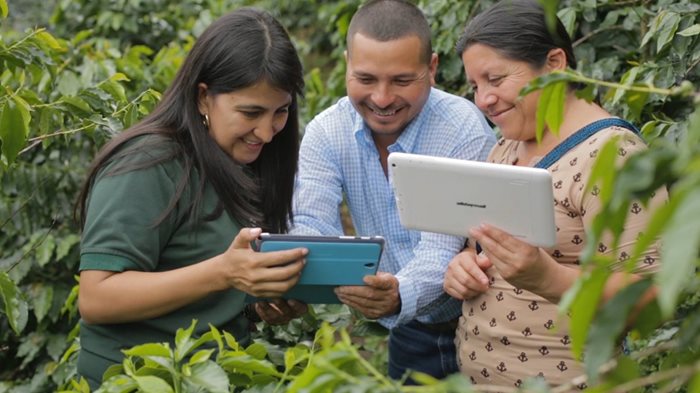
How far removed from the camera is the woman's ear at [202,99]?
9.35ft

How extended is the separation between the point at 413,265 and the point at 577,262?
57cm

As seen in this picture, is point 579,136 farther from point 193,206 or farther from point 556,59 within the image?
point 193,206

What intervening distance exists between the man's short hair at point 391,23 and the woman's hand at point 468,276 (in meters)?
0.64

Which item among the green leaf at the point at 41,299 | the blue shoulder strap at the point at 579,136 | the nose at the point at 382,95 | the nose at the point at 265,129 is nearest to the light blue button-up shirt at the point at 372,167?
the nose at the point at 382,95

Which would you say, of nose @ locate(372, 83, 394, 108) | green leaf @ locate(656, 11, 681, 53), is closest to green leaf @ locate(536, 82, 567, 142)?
nose @ locate(372, 83, 394, 108)

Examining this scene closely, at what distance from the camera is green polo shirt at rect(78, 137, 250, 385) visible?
2.57 meters

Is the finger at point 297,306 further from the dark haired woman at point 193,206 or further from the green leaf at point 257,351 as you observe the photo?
the green leaf at point 257,351

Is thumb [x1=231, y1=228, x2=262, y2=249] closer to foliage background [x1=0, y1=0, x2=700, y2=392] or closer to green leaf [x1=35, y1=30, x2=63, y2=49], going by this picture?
foliage background [x1=0, y1=0, x2=700, y2=392]

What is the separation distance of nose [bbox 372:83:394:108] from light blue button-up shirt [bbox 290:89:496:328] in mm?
150

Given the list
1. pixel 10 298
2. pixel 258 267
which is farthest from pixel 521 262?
pixel 10 298

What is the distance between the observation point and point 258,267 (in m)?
2.55

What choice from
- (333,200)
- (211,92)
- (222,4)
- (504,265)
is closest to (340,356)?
(504,265)

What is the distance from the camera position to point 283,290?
2617 millimetres

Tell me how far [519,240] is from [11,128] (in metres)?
1.38
